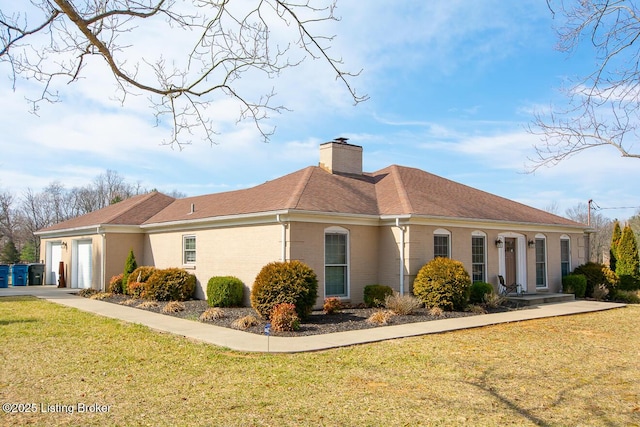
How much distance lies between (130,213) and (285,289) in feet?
47.2

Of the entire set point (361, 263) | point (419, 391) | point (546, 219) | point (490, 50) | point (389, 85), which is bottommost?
point (419, 391)

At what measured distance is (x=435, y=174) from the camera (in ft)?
74.6

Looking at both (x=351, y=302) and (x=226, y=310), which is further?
(x=351, y=302)

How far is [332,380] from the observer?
807 cm

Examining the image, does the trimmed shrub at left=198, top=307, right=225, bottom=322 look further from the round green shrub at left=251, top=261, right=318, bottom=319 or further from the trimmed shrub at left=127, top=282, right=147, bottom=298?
the trimmed shrub at left=127, top=282, right=147, bottom=298

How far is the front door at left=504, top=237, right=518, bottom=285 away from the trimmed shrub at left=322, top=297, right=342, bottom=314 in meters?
8.05

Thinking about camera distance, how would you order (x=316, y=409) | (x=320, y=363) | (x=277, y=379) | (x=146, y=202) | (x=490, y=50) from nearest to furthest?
(x=316, y=409) < (x=277, y=379) < (x=320, y=363) < (x=490, y=50) < (x=146, y=202)

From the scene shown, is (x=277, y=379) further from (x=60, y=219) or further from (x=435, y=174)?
(x=60, y=219)

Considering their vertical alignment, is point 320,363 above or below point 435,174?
below

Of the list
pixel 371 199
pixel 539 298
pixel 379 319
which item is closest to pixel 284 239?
pixel 379 319

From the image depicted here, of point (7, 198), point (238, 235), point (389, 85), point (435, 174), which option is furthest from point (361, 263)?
point (7, 198)

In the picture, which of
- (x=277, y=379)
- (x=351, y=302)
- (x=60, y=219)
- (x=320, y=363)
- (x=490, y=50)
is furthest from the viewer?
(x=60, y=219)

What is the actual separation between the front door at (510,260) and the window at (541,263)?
5.14ft

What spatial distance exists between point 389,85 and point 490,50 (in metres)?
2.94
